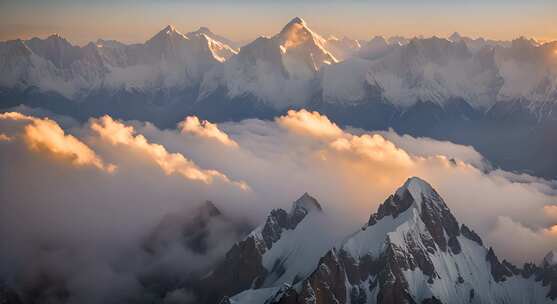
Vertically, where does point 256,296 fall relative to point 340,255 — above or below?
below

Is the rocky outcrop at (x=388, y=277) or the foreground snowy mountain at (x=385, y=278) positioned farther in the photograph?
the foreground snowy mountain at (x=385, y=278)

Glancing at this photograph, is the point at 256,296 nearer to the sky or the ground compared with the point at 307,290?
nearer to the ground

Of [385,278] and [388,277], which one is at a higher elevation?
[388,277]

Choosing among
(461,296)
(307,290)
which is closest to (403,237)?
(461,296)

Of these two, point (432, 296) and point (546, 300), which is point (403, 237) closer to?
point (432, 296)

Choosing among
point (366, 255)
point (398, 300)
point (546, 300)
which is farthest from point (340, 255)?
point (546, 300)

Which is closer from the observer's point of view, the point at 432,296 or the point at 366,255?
the point at 432,296

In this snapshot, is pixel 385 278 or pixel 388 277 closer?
pixel 388 277

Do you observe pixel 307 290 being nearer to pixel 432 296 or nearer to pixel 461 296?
pixel 432 296

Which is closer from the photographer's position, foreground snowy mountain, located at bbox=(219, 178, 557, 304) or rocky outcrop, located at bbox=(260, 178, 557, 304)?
rocky outcrop, located at bbox=(260, 178, 557, 304)
